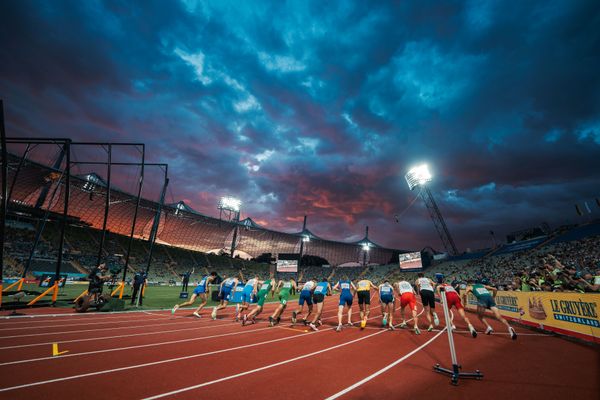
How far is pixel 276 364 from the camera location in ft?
16.4

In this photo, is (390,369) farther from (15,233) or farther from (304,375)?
(15,233)

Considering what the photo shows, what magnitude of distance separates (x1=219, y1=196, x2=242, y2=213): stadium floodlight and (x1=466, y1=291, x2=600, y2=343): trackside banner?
6347 cm

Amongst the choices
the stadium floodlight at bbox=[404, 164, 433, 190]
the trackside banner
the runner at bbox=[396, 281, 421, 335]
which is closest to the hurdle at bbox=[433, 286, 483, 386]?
the runner at bbox=[396, 281, 421, 335]

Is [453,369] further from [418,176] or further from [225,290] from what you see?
[418,176]

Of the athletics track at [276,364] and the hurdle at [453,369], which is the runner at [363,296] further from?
the hurdle at [453,369]

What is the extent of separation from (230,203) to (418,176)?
48.0 meters

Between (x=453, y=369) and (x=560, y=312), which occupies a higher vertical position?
(x=560, y=312)

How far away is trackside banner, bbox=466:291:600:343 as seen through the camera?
21.4 feet

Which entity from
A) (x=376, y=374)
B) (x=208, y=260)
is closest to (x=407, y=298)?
(x=376, y=374)

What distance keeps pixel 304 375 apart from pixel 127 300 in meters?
16.9

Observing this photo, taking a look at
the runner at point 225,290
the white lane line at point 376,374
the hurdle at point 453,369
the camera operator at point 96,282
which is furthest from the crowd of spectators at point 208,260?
the runner at point 225,290

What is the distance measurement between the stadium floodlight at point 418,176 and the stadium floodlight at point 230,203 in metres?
44.9

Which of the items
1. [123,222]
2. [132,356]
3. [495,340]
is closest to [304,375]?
[132,356]

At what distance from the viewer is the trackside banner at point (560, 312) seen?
6527 millimetres
